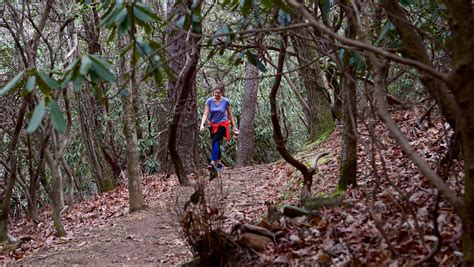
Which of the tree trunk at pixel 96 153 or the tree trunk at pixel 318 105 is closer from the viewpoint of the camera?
the tree trunk at pixel 318 105

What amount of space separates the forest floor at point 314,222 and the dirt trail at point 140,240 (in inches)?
0.6

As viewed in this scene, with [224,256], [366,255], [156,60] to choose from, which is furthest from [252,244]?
[156,60]

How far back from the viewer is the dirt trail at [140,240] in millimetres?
6207

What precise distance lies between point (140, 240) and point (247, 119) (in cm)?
924

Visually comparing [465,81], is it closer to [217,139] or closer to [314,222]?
[314,222]

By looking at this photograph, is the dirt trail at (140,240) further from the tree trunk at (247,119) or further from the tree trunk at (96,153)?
the tree trunk at (247,119)

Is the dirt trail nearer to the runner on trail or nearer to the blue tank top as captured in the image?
the runner on trail

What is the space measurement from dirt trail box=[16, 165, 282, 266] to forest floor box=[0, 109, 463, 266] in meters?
0.01

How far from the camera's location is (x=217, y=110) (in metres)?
9.62

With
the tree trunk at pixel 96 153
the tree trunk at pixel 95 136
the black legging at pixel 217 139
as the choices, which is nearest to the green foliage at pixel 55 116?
the black legging at pixel 217 139

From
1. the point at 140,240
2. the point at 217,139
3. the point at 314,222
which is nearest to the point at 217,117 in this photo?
the point at 217,139

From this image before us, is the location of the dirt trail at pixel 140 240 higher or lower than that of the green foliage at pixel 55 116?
lower

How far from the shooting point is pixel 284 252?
4164 millimetres

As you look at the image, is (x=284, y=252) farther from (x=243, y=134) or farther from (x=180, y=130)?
(x=243, y=134)
